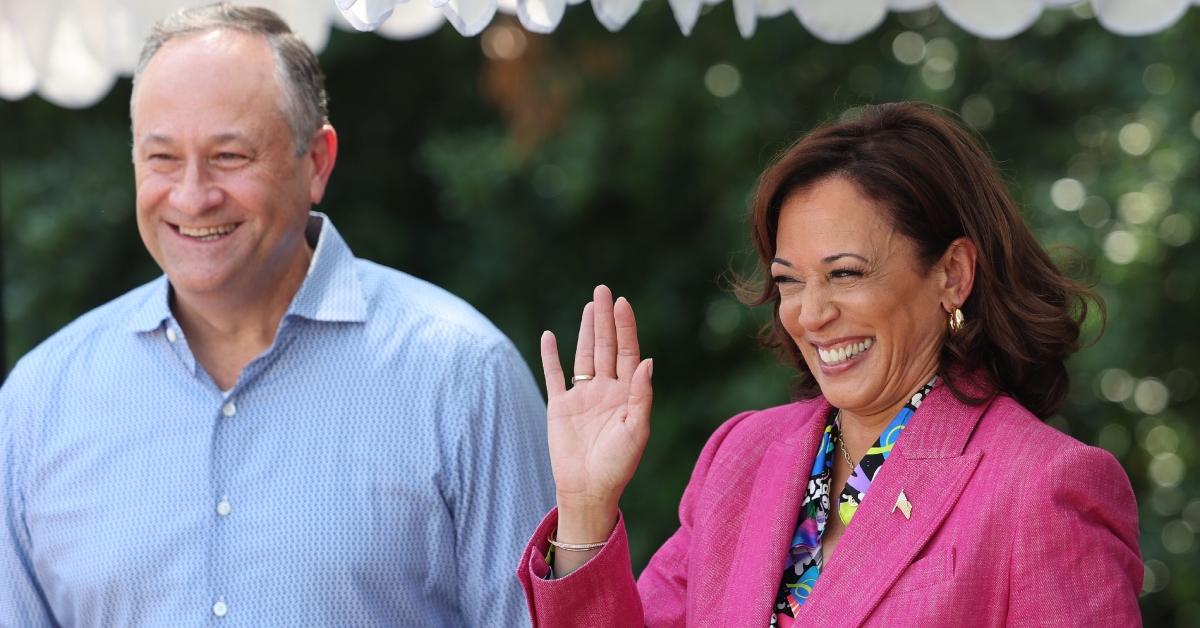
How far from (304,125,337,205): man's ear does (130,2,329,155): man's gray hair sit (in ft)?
0.06

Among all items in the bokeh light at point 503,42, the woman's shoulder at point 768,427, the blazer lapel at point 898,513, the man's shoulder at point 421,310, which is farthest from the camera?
the bokeh light at point 503,42

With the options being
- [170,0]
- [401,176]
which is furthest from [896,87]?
[170,0]

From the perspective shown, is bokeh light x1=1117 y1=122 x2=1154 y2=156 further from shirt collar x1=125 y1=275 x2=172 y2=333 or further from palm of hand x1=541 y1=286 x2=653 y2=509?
shirt collar x1=125 y1=275 x2=172 y2=333

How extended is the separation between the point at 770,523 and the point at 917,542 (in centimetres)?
28

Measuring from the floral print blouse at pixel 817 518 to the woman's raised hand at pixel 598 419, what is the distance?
28 centimetres

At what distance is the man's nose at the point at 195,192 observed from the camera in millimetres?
2648

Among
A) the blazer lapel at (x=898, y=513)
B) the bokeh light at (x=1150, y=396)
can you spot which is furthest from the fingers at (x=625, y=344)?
the bokeh light at (x=1150, y=396)

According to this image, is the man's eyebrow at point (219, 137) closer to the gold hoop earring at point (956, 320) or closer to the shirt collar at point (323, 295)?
the shirt collar at point (323, 295)

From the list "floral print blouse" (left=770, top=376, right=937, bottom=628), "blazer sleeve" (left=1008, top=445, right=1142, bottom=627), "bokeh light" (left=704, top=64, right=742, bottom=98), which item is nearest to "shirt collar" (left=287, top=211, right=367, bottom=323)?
"floral print blouse" (left=770, top=376, right=937, bottom=628)

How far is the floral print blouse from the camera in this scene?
222 cm

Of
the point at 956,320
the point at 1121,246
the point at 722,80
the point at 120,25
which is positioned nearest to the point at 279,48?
the point at 120,25

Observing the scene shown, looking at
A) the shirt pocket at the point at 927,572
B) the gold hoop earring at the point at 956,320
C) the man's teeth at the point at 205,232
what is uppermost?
the gold hoop earring at the point at 956,320

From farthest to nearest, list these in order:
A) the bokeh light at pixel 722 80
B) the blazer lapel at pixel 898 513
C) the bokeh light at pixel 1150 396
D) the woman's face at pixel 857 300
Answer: the bokeh light at pixel 722 80 → the bokeh light at pixel 1150 396 → the woman's face at pixel 857 300 → the blazer lapel at pixel 898 513

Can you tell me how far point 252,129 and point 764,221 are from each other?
0.96m
